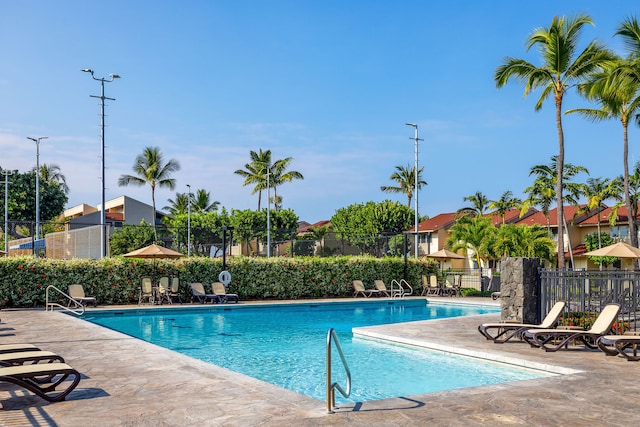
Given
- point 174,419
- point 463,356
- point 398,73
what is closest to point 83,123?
point 398,73

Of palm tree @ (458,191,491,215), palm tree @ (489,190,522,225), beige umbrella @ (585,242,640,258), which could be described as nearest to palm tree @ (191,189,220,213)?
palm tree @ (458,191,491,215)

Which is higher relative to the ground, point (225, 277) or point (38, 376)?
point (225, 277)

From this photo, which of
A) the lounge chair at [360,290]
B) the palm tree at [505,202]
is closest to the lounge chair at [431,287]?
the lounge chair at [360,290]

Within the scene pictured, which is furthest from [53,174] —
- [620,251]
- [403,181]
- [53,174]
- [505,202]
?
[620,251]

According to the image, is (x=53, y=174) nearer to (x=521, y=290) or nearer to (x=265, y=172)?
(x=265, y=172)

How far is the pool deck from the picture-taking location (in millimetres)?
6246

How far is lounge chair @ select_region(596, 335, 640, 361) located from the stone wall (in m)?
2.42

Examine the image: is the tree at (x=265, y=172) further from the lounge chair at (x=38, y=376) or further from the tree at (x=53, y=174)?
the lounge chair at (x=38, y=376)

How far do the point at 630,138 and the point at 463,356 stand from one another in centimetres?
2285

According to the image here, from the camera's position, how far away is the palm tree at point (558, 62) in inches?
964

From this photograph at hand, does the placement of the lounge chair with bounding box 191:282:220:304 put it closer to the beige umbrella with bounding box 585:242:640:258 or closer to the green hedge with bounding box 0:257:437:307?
the green hedge with bounding box 0:257:437:307

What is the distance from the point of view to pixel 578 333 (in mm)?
10703

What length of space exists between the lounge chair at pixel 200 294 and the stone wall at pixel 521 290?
500 inches

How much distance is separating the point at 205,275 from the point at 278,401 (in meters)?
17.7
